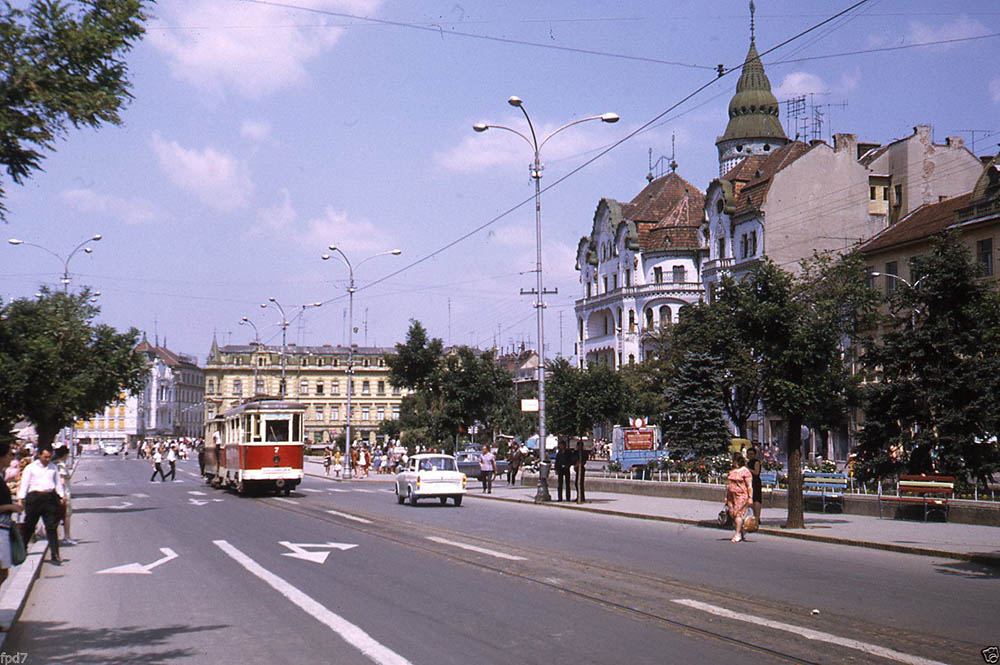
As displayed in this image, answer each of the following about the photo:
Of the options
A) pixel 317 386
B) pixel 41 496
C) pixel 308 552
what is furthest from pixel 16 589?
pixel 317 386

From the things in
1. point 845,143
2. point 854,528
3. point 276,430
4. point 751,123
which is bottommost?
point 854,528

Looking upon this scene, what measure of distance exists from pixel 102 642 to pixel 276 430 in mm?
28596

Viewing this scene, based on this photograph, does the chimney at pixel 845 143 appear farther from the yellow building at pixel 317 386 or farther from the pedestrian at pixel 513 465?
the yellow building at pixel 317 386

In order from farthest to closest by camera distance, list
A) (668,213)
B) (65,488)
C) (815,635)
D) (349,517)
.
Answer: (668,213), (349,517), (65,488), (815,635)

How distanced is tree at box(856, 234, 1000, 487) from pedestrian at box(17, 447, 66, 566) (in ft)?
59.3

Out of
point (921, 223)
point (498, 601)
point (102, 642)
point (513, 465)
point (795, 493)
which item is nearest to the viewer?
point (102, 642)

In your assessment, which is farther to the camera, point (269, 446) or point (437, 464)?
point (269, 446)

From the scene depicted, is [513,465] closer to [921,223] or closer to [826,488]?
[826,488]

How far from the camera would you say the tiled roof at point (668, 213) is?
79875 mm

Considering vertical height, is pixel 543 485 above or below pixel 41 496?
below

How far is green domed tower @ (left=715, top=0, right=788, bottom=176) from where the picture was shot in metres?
89.4

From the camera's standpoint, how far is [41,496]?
49.8 ft

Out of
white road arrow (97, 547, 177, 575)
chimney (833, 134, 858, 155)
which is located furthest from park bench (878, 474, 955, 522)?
chimney (833, 134, 858, 155)

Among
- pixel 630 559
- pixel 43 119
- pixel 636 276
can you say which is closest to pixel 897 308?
pixel 630 559
